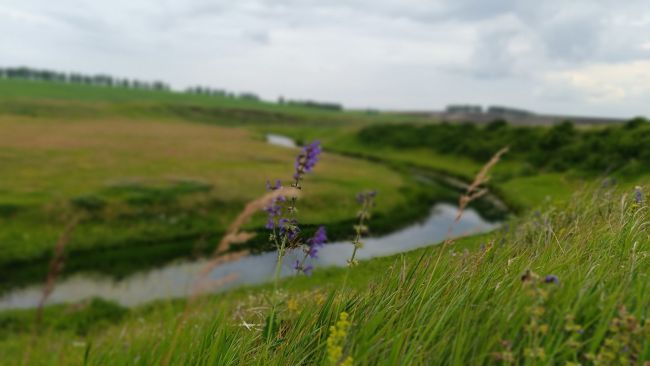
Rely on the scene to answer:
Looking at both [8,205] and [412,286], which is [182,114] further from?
[412,286]

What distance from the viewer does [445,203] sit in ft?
133

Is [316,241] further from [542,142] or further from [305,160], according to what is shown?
[542,142]

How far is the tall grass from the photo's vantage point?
252 cm

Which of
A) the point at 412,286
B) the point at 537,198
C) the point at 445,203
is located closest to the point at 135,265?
the point at 412,286

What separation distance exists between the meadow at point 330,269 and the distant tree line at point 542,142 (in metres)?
1.03

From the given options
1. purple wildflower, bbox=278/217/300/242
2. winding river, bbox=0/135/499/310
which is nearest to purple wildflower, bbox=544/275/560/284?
purple wildflower, bbox=278/217/300/242

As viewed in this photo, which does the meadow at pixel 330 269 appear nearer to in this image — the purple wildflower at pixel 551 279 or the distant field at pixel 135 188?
the purple wildflower at pixel 551 279

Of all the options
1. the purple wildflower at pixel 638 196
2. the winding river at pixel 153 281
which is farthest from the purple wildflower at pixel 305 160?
the winding river at pixel 153 281

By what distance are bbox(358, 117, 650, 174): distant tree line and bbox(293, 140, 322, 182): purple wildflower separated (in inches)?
1034

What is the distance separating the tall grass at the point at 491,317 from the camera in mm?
2520

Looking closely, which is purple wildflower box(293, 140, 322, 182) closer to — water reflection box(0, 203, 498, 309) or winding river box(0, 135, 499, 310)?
water reflection box(0, 203, 498, 309)

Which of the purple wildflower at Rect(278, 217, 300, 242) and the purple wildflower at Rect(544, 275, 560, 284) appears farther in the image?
the purple wildflower at Rect(278, 217, 300, 242)

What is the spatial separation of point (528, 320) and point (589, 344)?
357mm

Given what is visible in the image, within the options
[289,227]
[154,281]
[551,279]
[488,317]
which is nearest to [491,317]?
[488,317]
